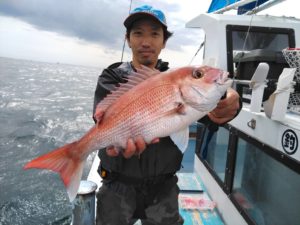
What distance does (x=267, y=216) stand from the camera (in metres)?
3.59

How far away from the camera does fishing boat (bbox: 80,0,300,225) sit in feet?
9.96

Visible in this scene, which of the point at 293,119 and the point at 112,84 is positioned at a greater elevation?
the point at 112,84

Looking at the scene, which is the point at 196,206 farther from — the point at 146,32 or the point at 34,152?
the point at 34,152

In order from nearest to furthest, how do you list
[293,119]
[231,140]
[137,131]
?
1. [137,131]
2. [293,119]
3. [231,140]

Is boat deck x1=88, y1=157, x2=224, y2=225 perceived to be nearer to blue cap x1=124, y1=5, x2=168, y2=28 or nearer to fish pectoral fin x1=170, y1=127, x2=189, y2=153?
fish pectoral fin x1=170, y1=127, x2=189, y2=153

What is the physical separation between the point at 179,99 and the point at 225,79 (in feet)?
1.14

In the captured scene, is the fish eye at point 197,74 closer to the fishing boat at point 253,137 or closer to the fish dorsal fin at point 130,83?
the fish dorsal fin at point 130,83

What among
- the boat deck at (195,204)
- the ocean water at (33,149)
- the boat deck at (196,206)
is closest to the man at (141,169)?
the boat deck at (195,204)

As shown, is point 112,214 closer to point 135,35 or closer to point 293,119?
point 135,35

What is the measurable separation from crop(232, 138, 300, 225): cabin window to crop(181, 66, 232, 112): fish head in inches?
58.7

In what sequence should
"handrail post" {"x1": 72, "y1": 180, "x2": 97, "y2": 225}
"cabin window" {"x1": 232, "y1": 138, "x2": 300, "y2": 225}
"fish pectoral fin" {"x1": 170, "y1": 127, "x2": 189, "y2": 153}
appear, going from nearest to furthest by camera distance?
"fish pectoral fin" {"x1": 170, "y1": 127, "x2": 189, "y2": 153} → "cabin window" {"x1": 232, "y1": 138, "x2": 300, "y2": 225} → "handrail post" {"x1": 72, "y1": 180, "x2": 97, "y2": 225}

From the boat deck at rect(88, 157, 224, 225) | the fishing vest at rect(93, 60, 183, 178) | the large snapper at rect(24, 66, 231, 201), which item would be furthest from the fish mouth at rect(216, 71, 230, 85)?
the boat deck at rect(88, 157, 224, 225)

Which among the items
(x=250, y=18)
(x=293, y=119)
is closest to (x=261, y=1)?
(x=250, y=18)

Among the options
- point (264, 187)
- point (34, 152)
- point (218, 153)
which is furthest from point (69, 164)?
point (34, 152)
